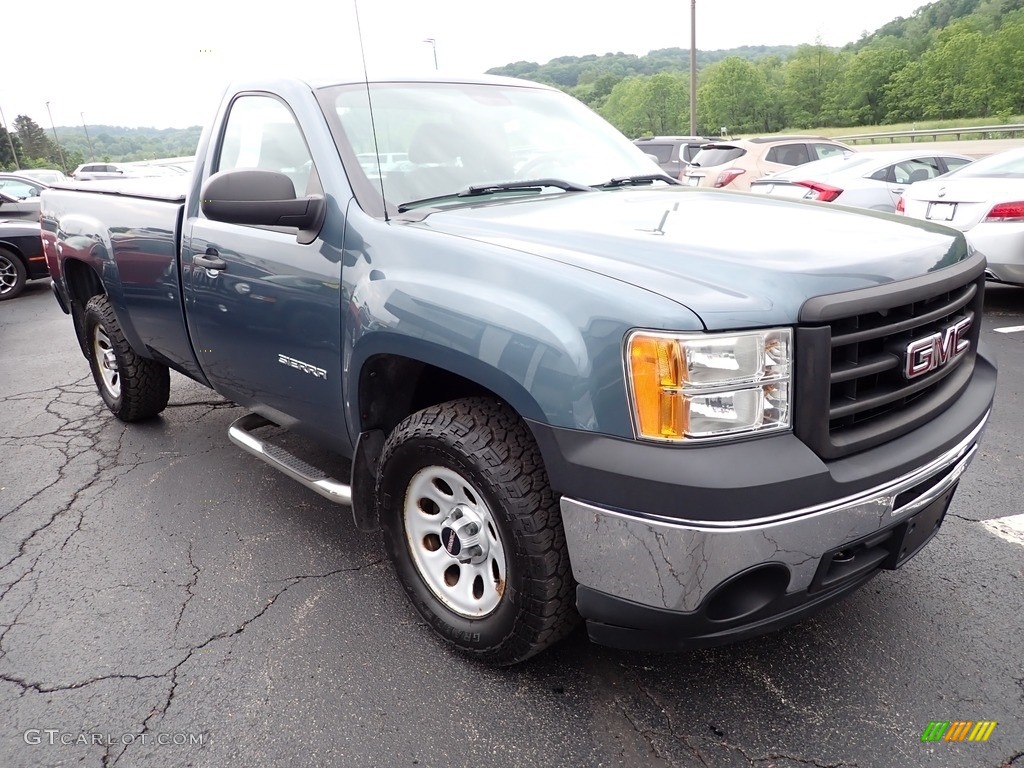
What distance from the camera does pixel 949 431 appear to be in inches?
87.7

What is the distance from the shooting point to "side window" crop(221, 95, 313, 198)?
3.03 m

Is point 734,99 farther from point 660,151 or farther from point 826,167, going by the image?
point 826,167

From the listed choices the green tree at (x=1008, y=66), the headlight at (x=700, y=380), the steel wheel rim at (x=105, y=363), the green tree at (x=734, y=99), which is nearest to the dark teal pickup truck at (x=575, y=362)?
the headlight at (x=700, y=380)

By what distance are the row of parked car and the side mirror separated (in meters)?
2.30

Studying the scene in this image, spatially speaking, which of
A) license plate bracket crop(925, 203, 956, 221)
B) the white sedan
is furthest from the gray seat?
license plate bracket crop(925, 203, 956, 221)

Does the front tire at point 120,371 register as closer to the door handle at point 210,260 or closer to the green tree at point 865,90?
the door handle at point 210,260

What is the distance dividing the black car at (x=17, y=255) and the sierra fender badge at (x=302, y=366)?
356 inches

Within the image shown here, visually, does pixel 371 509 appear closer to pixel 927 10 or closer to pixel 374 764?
pixel 374 764

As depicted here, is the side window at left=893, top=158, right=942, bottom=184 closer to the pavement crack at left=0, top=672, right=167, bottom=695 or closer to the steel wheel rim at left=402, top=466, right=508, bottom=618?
the steel wheel rim at left=402, top=466, right=508, bottom=618

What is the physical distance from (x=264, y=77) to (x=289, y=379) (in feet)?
4.25

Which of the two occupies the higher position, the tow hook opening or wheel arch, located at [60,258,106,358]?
wheel arch, located at [60,258,106,358]

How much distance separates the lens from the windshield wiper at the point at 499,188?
275 centimetres

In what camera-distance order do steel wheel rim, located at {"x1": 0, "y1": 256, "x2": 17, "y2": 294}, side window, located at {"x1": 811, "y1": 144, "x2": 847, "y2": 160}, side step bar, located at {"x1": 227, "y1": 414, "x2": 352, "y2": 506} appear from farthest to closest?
side window, located at {"x1": 811, "y1": 144, "x2": 847, "y2": 160} → steel wheel rim, located at {"x1": 0, "y1": 256, "x2": 17, "y2": 294} → side step bar, located at {"x1": 227, "y1": 414, "x2": 352, "y2": 506}

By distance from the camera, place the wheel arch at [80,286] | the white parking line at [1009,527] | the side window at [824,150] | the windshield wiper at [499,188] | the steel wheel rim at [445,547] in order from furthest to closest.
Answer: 1. the side window at [824,150]
2. the wheel arch at [80,286]
3. the white parking line at [1009,527]
4. the windshield wiper at [499,188]
5. the steel wheel rim at [445,547]
